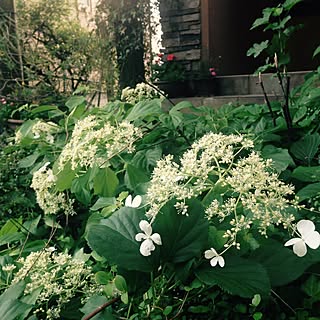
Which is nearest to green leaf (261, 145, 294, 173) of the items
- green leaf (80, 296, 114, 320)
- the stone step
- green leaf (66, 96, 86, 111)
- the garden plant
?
the garden plant

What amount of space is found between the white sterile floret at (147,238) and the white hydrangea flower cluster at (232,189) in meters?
0.03

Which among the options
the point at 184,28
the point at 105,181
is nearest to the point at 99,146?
the point at 105,181

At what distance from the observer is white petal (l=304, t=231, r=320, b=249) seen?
0.63 meters

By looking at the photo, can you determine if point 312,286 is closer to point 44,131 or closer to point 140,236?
Result: point 140,236

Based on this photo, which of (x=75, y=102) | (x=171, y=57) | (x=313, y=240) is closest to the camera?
(x=313, y=240)

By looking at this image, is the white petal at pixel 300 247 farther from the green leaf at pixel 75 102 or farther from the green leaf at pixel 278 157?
the green leaf at pixel 75 102

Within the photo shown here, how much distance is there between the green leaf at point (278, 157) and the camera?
3.18 ft

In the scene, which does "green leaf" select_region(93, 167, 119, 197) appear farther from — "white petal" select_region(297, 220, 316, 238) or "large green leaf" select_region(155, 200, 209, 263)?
"white petal" select_region(297, 220, 316, 238)

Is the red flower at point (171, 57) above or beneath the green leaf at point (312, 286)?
beneath

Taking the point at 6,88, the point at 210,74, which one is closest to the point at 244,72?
the point at 210,74

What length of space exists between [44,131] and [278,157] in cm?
84

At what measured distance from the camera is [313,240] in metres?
0.64

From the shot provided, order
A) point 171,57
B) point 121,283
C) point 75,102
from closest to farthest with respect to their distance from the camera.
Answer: point 121,283
point 75,102
point 171,57

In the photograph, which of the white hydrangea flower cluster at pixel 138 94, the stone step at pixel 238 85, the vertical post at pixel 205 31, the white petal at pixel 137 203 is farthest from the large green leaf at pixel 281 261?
the vertical post at pixel 205 31
